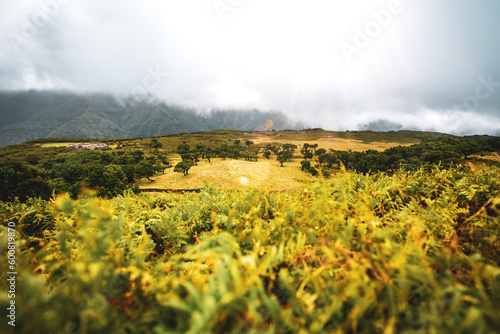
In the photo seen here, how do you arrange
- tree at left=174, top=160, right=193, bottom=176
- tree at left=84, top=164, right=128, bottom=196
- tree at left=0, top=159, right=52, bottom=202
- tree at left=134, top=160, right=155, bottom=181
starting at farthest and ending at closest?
tree at left=174, top=160, right=193, bottom=176 → tree at left=134, top=160, right=155, bottom=181 → tree at left=84, top=164, right=128, bottom=196 → tree at left=0, top=159, right=52, bottom=202

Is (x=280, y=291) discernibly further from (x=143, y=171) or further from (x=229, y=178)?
(x=143, y=171)

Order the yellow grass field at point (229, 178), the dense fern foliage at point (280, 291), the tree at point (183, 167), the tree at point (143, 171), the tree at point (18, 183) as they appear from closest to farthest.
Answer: the dense fern foliage at point (280, 291)
the tree at point (18, 183)
the yellow grass field at point (229, 178)
the tree at point (143, 171)
the tree at point (183, 167)

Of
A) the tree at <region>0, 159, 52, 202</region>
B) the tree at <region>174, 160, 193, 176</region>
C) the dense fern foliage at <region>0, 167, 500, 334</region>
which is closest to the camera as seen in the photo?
the dense fern foliage at <region>0, 167, 500, 334</region>

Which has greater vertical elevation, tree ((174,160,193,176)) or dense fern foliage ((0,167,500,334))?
dense fern foliage ((0,167,500,334))

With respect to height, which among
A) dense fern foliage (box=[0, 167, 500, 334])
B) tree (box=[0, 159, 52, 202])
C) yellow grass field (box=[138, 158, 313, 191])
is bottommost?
yellow grass field (box=[138, 158, 313, 191])

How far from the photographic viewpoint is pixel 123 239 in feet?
8.52

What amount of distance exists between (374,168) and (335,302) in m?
65.9

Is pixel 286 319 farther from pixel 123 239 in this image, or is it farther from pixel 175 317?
pixel 123 239

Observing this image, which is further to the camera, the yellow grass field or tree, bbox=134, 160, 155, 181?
tree, bbox=134, 160, 155, 181

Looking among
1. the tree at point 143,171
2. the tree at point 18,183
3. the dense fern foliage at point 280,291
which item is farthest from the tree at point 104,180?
the dense fern foliage at point 280,291

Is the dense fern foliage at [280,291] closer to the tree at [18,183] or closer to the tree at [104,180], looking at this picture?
the tree at [18,183]

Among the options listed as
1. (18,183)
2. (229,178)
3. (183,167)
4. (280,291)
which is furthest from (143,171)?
(280,291)

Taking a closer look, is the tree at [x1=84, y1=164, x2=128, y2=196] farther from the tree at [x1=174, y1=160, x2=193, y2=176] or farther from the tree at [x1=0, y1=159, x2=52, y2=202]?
the tree at [x1=174, y1=160, x2=193, y2=176]

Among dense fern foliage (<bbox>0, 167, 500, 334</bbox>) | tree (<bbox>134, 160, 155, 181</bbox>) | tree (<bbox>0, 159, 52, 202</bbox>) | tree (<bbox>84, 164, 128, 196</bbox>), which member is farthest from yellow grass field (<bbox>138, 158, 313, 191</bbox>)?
dense fern foliage (<bbox>0, 167, 500, 334</bbox>)
